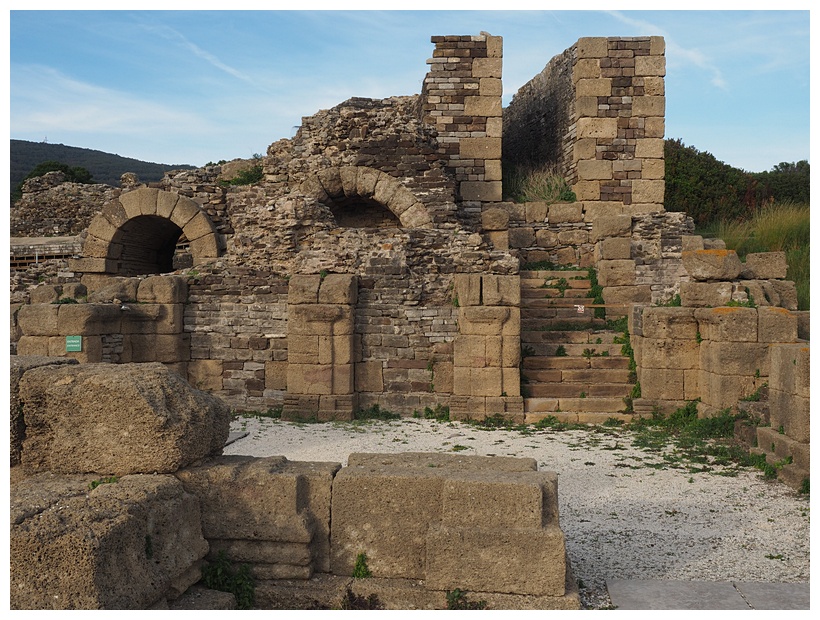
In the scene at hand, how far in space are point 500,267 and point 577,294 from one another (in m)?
2.23

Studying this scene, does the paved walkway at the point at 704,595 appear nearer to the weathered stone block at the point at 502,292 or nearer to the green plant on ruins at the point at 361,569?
the green plant on ruins at the point at 361,569

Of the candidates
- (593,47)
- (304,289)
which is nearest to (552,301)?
(304,289)

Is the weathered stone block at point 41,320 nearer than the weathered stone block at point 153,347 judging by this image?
Yes

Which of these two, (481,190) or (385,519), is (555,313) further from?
(385,519)

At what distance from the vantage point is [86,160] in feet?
193

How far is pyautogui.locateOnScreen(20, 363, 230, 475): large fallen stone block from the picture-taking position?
4.37m

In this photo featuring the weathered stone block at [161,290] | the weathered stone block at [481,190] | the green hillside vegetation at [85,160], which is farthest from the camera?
the green hillside vegetation at [85,160]

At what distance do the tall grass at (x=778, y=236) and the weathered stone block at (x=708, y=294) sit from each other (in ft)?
16.7

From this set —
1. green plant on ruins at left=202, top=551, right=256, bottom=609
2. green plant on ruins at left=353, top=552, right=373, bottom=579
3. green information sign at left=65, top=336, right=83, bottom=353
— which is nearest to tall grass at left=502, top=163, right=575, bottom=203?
green information sign at left=65, top=336, right=83, bottom=353

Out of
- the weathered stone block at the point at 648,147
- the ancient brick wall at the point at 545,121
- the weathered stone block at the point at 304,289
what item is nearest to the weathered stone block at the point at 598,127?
the ancient brick wall at the point at 545,121

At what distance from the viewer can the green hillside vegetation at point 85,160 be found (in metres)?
52.9

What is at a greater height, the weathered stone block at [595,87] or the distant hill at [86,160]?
the distant hill at [86,160]

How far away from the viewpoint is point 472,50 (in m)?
16.7

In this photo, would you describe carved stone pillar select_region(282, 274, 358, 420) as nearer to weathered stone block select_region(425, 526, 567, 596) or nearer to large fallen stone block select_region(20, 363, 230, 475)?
large fallen stone block select_region(20, 363, 230, 475)
